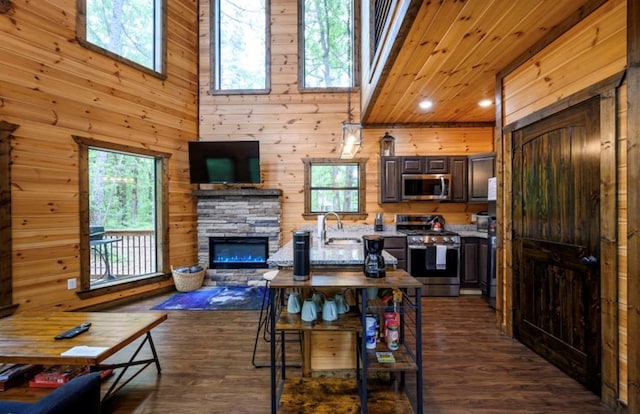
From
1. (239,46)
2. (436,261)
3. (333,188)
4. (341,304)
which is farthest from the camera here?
(239,46)

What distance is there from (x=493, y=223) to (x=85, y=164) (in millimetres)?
5367

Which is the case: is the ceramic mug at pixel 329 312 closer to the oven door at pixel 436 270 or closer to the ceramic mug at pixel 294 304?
the ceramic mug at pixel 294 304

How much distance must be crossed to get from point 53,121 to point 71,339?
9.30 ft

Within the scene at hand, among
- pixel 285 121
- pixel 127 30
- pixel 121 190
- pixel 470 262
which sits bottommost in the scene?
pixel 470 262

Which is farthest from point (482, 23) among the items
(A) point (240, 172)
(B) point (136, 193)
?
(B) point (136, 193)

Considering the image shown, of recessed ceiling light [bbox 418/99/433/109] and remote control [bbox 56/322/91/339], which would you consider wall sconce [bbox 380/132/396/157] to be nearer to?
recessed ceiling light [bbox 418/99/433/109]

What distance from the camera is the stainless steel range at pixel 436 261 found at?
179 inches

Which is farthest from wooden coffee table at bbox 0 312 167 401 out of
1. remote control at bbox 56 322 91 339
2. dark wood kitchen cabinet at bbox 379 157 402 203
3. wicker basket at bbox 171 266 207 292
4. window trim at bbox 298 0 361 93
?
window trim at bbox 298 0 361 93

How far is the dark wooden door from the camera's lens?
2.17m

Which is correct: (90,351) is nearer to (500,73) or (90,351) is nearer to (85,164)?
(85,164)

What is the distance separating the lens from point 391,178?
5.02m

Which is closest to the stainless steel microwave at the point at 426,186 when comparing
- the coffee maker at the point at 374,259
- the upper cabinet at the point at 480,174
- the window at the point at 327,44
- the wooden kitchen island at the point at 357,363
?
the upper cabinet at the point at 480,174

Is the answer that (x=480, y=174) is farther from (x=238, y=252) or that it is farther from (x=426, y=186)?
(x=238, y=252)

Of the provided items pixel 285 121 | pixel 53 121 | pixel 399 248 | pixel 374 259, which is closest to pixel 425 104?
pixel 399 248
